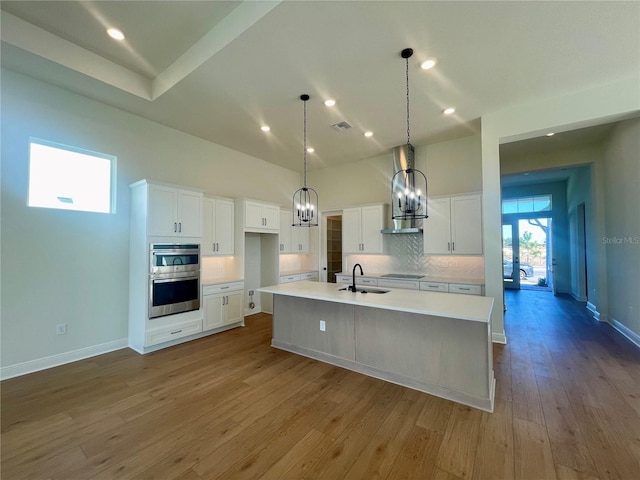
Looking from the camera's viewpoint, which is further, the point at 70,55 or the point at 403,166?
the point at 403,166

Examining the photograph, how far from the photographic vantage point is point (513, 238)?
868cm

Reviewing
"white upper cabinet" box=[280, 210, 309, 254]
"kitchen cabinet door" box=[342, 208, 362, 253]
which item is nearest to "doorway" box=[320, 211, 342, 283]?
"white upper cabinet" box=[280, 210, 309, 254]

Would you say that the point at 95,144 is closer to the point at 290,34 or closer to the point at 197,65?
the point at 197,65

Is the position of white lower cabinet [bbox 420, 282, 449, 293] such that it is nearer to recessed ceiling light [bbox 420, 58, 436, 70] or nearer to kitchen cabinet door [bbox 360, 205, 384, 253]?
kitchen cabinet door [bbox 360, 205, 384, 253]

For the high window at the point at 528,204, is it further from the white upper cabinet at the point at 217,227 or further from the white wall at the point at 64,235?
the white wall at the point at 64,235

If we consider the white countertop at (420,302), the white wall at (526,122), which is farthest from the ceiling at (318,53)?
the white countertop at (420,302)

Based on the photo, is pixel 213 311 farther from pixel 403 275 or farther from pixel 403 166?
pixel 403 166

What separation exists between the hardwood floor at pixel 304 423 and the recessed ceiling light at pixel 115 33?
3769 mm

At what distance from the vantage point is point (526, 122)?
12.3ft

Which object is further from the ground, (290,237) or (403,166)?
(403,166)

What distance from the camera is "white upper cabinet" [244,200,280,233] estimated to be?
205 inches

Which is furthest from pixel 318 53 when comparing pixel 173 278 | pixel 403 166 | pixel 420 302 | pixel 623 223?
pixel 623 223

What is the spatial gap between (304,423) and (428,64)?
3770 millimetres

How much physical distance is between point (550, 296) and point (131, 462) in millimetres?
9609
